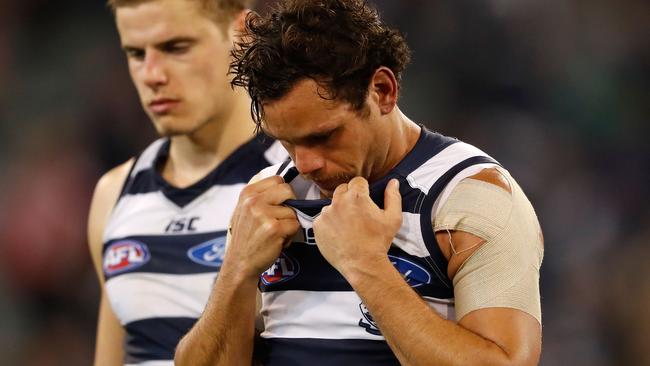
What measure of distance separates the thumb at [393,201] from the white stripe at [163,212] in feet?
3.96

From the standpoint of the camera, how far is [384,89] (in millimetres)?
2072

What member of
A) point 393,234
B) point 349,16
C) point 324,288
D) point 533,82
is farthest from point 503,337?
point 533,82

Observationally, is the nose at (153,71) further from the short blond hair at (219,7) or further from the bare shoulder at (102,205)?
the bare shoulder at (102,205)

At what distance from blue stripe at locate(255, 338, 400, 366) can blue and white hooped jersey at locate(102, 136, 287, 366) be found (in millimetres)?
942

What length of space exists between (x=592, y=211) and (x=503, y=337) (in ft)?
10.1

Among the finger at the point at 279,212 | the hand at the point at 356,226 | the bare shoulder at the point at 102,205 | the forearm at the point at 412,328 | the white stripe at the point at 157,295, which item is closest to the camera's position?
the forearm at the point at 412,328

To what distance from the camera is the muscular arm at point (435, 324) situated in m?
1.79

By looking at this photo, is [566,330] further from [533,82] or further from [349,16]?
[349,16]

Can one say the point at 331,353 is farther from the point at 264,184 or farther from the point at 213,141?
the point at 213,141

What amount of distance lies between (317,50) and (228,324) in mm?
626

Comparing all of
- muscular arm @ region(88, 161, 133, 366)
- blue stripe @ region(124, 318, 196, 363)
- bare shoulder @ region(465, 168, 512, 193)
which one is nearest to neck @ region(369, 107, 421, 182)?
bare shoulder @ region(465, 168, 512, 193)

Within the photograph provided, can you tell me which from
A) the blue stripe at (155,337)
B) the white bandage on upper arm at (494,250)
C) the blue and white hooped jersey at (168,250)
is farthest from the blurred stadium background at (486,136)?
the white bandage on upper arm at (494,250)

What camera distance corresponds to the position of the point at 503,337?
182 cm

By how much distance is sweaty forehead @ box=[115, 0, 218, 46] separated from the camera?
126 inches
